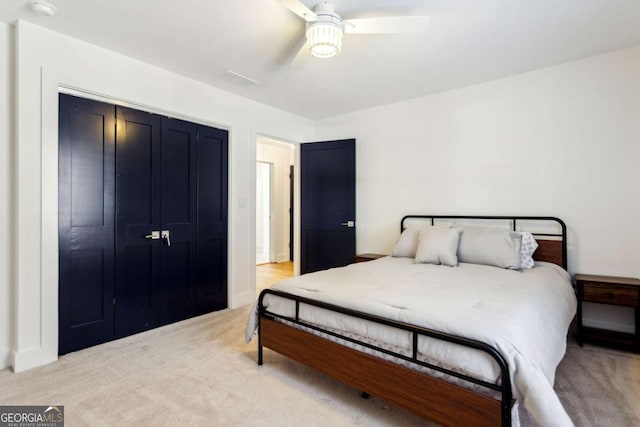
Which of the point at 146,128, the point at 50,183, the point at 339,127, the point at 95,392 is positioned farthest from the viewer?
the point at 339,127

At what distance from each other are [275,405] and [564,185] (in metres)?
3.22

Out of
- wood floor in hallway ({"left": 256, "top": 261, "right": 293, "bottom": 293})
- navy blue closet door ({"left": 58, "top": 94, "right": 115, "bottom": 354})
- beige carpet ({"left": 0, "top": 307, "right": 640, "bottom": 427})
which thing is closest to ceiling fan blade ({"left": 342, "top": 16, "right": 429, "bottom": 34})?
navy blue closet door ({"left": 58, "top": 94, "right": 115, "bottom": 354})

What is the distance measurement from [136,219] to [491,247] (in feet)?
10.8

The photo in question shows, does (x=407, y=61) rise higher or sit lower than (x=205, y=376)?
higher

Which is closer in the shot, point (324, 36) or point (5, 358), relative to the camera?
point (324, 36)

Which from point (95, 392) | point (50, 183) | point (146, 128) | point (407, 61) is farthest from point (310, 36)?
point (95, 392)

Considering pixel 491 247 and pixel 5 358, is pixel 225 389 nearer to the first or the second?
pixel 5 358

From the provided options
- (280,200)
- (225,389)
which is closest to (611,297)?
(225,389)

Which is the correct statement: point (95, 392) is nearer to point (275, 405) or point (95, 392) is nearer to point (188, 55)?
point (275, 405)

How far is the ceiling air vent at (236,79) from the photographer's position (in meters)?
3.27

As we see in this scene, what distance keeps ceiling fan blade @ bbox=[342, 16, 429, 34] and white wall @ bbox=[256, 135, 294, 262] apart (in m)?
5.15

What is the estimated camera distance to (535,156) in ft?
10.7

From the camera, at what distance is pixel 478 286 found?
2.18 m

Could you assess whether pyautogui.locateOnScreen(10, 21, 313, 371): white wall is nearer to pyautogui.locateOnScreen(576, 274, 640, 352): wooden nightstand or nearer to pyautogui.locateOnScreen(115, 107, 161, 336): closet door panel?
pyautogui.locateOnScreen(115, 107, 161, 336): closet door panel
